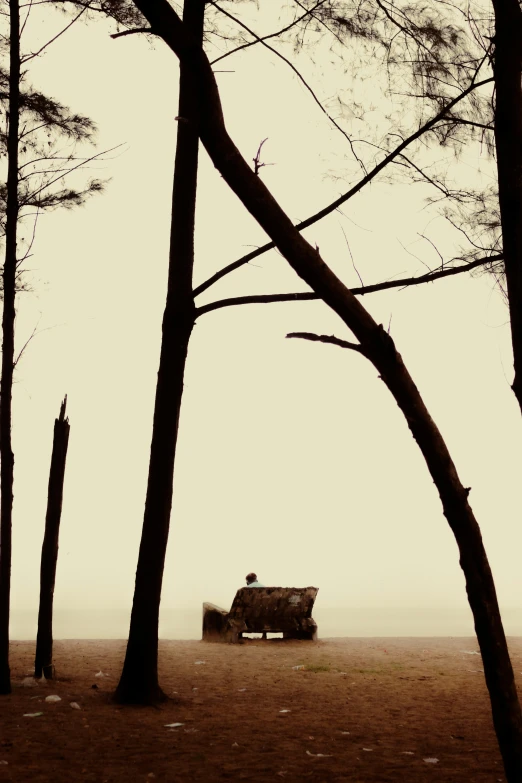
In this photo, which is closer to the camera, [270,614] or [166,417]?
[166,417]

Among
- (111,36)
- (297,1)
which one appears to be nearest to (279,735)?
(111,36)

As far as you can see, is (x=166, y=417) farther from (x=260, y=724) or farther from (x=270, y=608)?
(x=270, y=608)

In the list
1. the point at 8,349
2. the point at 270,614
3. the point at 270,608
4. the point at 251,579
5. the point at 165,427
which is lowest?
the point at 270,614

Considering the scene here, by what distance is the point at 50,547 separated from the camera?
29.5 ft

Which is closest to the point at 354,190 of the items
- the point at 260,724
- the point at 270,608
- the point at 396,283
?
the point at 396,283

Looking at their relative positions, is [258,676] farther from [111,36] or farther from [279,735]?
[111,36]

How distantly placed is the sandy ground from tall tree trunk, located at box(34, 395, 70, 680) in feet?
1.11

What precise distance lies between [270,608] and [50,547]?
20.3 feet

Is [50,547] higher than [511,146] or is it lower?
lower

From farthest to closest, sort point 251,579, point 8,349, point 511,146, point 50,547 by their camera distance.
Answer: point 251,579, point 50,547, point 8,349, point 511,146

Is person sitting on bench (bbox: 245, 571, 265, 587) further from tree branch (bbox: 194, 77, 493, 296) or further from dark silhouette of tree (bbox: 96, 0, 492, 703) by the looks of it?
tree branch (bbox: 194, 77, 493, 296)

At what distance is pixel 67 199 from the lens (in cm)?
965

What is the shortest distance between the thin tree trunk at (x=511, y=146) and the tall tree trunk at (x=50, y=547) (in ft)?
18.4

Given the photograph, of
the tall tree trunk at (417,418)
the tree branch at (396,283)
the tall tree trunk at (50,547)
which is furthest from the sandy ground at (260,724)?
the tree branch at (396,283)
